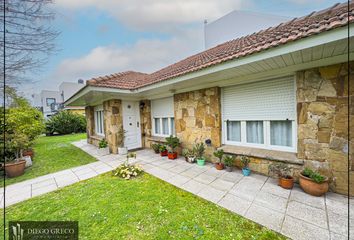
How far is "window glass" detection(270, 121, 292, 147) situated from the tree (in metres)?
6.55

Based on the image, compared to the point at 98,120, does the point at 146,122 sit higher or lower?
lower

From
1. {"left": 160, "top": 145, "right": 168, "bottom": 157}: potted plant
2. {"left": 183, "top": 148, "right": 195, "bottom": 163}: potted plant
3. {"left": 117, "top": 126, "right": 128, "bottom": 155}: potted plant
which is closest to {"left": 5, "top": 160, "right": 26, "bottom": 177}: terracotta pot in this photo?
{"left": 117, "top": 126, "right": 128, "bottom": 155}: potted plant

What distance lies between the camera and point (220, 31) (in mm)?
10070

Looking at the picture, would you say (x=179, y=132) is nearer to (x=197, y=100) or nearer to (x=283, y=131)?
(x=197, y=100)

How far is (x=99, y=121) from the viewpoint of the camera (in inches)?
382

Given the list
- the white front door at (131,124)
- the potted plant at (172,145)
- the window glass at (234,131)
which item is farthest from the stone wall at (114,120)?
the window glass at (234,131)

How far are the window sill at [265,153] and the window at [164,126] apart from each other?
9.02 ft

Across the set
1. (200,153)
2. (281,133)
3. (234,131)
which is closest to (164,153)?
(200,153)

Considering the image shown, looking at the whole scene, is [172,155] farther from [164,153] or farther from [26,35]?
[26,35]

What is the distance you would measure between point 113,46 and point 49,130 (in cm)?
1310

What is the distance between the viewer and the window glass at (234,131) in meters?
4.93

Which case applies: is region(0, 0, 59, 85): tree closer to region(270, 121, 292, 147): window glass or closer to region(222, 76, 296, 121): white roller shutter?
region(222, 76, 296, 121): white roller shutter

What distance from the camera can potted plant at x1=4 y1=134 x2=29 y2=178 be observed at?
200 inches

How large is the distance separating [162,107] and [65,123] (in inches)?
593
